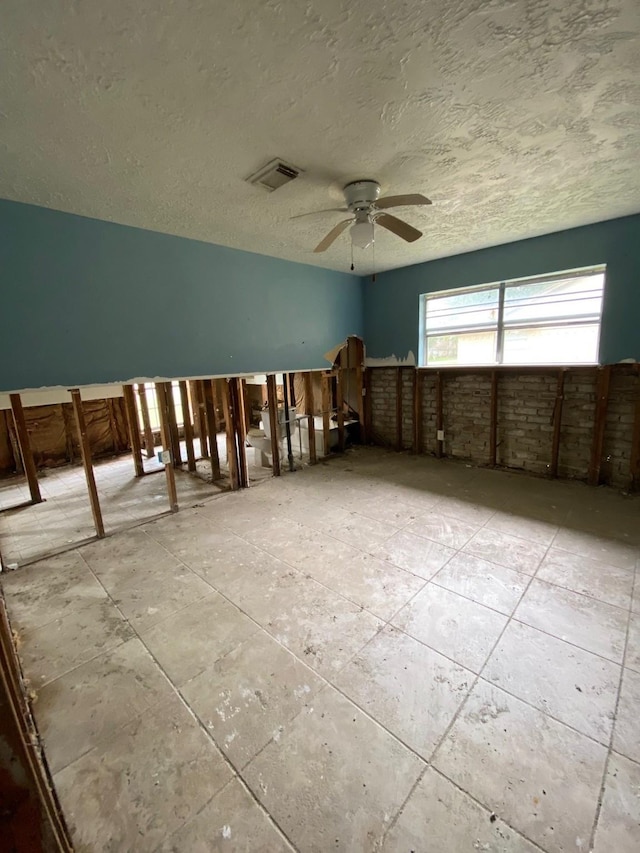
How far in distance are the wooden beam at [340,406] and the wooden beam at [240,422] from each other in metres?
1.76

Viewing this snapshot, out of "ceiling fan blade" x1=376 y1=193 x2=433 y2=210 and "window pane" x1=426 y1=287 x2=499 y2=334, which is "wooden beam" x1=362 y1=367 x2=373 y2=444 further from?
"ceiling fan blade" x1=376 y1=193 x2=433 y2=210

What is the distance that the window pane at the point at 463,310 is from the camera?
14.5ft

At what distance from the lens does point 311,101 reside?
1.67m

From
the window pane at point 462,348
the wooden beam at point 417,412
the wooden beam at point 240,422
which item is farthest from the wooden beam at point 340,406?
the wooden beam at point 240,422

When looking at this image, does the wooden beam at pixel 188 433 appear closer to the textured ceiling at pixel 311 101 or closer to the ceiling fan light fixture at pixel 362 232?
the textured ceiling at pixel 311 101

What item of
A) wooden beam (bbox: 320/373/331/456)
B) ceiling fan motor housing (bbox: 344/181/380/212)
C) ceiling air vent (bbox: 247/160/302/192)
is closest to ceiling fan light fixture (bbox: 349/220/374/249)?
ceiling fan motor housing (bbox: 344/181/380/212)

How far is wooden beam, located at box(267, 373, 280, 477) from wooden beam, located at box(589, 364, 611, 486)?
3541 millimetres

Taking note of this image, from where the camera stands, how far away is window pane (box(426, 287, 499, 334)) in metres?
4.43

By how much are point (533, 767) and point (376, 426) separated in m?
4.78

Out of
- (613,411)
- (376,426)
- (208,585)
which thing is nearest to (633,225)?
(613,411)

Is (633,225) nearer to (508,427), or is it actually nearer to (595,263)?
(595,263)

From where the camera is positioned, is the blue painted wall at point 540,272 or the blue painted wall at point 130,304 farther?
the blue painted wall at point 540,272

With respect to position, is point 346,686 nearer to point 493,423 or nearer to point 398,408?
point 493,423

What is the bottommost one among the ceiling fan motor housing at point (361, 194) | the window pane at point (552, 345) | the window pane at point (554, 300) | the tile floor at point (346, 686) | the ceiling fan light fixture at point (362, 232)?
the tile floor at point (346, 686)
